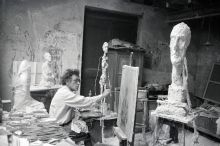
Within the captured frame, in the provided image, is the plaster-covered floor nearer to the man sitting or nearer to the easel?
the man sitting

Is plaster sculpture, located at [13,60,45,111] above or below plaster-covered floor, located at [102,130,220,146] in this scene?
Answer: above

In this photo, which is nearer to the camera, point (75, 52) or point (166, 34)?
point (75, 52)

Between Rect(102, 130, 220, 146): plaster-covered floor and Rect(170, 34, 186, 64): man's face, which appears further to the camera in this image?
Rect(102, 130, 220, 146): plaster-covered floor

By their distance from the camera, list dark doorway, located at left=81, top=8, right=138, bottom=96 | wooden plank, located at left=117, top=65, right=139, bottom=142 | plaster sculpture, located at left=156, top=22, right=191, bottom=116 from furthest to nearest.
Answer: dark doorway, located at left=81, top=8, right=138, bottom=96
plaster sculpture, located at left=156, top=22, right=191, bottom=116
wooden plank, located at left=117, top=65, right=139, bottom=142

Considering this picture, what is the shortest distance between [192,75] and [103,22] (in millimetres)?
3728

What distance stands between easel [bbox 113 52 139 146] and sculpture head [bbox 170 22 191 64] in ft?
3.49

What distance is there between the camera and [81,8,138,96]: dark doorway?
6.73 meters

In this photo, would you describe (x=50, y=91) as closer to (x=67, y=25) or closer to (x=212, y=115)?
(x=67, y=25)

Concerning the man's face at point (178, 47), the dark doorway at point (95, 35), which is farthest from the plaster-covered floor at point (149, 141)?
the man's face at point (178, 47)

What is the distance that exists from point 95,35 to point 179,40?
3.67 meters

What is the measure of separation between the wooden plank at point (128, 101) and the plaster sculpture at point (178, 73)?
938 mm

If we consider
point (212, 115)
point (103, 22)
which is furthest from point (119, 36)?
point (212, 115)

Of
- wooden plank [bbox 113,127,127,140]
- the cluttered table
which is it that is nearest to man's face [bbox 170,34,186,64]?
wooden plank [bbox 113,127,127,140]

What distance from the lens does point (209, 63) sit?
784 centimetres
